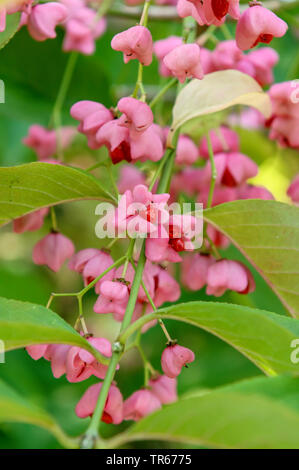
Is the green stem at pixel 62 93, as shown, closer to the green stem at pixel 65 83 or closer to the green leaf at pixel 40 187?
the green stem at pixel 65 83

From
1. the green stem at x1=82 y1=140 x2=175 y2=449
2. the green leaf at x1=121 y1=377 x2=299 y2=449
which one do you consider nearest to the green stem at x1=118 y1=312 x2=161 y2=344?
the green stem at x1=82 y1=140 x2=175 y2=449

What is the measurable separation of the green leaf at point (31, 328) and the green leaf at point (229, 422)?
118 millimetres

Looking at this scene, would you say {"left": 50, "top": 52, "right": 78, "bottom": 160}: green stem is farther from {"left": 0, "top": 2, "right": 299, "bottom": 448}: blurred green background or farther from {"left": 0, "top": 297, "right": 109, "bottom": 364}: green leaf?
{"left": 0, "top": 297, "right": 109, "bottom": 364}: green leaf

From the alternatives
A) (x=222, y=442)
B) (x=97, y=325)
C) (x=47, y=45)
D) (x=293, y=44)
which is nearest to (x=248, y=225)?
(x=222, y=442)

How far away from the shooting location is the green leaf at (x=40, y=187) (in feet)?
2.67

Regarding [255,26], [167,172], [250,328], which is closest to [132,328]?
[250,328]

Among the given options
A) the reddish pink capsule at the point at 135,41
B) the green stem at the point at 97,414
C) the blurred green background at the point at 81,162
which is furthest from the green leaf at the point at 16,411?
the blurred green background at the point at 81,162

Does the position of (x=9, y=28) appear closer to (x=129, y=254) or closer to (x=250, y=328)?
(x=129, y=254)

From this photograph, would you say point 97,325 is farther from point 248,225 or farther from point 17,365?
point 248,225

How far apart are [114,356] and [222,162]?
1.44ft

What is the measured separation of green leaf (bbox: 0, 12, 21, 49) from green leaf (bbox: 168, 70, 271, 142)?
24 cm

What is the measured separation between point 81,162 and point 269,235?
1.17m

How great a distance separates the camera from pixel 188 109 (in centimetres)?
88

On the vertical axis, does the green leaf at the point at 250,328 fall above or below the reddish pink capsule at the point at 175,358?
below
